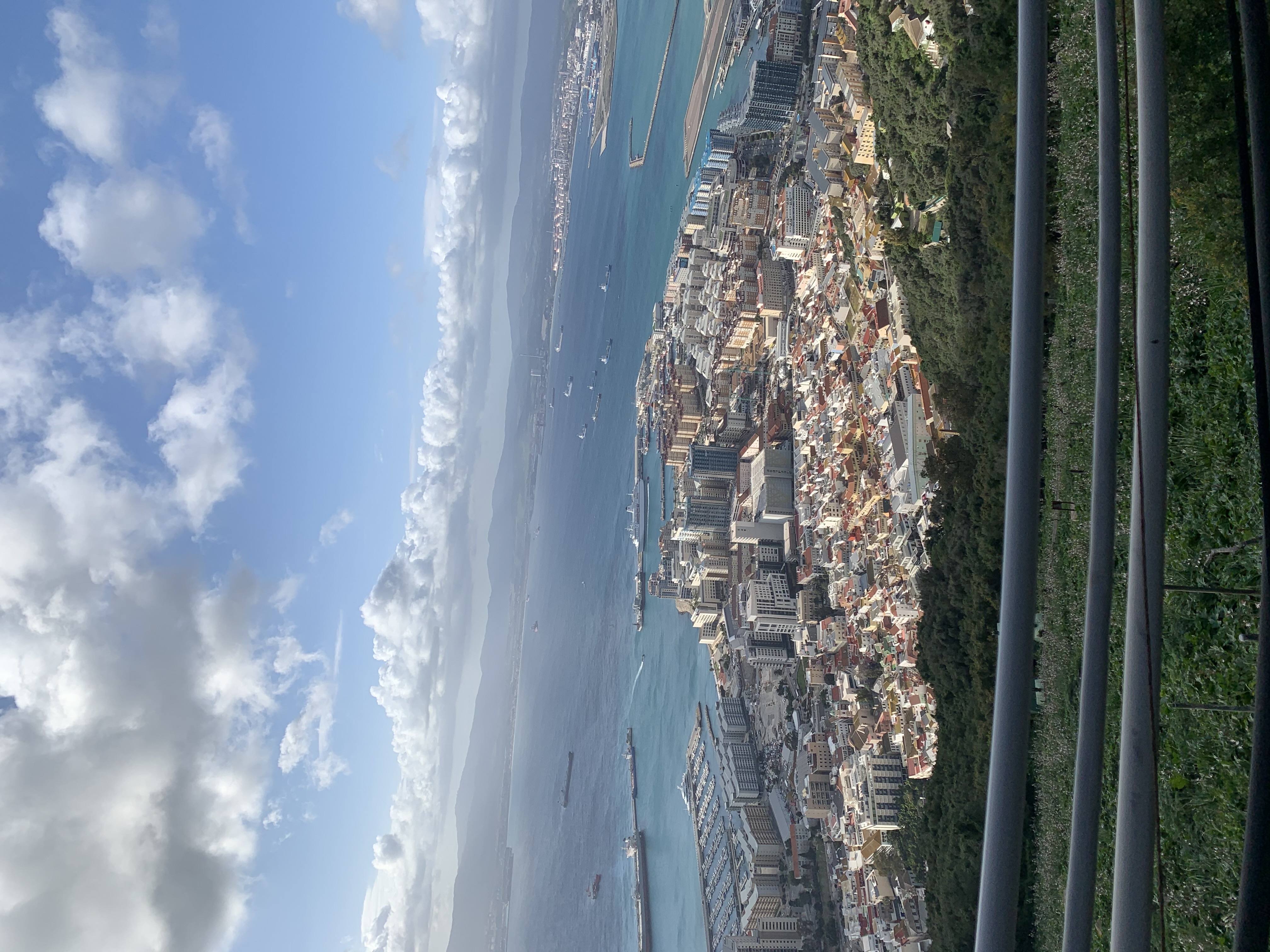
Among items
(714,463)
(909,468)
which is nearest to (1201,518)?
(909,468)

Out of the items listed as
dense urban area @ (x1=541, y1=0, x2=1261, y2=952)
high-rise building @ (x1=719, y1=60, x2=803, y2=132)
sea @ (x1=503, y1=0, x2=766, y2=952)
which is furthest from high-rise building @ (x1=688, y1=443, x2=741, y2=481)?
high-rise building @ (x1=719, y1=60, x2=803, y2=132)

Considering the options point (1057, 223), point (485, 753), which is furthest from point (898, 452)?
point (485, 753)

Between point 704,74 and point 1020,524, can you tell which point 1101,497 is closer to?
point 1020,524

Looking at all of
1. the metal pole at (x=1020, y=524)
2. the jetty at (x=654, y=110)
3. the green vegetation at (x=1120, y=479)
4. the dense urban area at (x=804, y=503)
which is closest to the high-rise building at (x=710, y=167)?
the dense urban area at (x=804, y=503)

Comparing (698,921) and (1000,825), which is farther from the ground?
(1000,825)

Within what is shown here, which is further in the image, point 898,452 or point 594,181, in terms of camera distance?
point 594,181

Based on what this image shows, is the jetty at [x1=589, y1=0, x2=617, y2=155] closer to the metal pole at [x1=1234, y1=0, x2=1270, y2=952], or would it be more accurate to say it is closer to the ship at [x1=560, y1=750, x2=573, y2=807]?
the ship at [x1=560, y1=750, x2=573, y2=807]

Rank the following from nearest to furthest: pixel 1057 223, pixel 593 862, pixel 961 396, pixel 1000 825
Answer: pixel 1000 825 → pixel 1057 223 → pixel 961 396 → pixel 593 862

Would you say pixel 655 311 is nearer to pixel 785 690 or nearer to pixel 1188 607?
pixel 785 690
